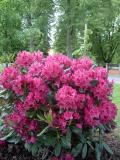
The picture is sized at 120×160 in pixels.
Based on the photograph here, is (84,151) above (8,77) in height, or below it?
below

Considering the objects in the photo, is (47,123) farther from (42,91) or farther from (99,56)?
(99,56)

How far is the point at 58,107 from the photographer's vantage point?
383cm

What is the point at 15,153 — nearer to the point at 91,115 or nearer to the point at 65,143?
the point at 65,143

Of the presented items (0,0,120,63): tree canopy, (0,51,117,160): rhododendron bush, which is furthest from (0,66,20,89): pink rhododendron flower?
(0,0,120,63): tree canopy

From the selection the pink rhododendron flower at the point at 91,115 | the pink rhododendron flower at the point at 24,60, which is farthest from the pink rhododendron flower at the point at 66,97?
the pink rhododendron flower at the point at 24,60

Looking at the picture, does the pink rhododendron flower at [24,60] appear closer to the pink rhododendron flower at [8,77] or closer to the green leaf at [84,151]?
the pink rhododendron flower at [8,77]

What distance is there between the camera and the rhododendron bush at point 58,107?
147 inches

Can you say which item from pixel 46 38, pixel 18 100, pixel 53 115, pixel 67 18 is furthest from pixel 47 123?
pixel 46 38

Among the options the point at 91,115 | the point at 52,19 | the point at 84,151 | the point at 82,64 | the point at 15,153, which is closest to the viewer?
the point at 91,115

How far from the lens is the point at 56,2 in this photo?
3438cm

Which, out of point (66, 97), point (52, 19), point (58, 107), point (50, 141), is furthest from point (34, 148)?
point (52, 19)

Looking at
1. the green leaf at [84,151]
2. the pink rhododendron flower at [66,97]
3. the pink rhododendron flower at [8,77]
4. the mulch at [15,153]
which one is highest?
the pink rhododendron flower at [8,77]

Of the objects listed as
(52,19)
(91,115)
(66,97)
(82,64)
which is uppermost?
(82,64)

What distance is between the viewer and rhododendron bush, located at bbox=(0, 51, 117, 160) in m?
3.74
